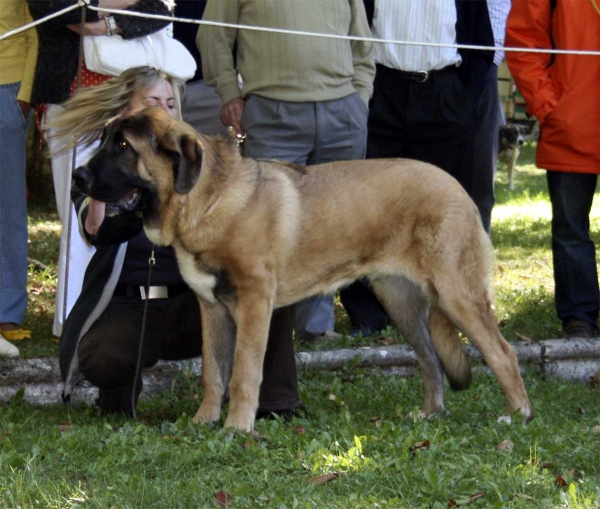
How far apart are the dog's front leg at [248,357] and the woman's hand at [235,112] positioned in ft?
5.82

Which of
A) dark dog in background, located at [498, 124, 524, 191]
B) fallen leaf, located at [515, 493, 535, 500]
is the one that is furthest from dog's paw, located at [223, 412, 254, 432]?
dark dog in background, located at [498, 124, 524, 191]

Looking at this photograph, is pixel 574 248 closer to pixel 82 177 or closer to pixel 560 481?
pixel 560 481

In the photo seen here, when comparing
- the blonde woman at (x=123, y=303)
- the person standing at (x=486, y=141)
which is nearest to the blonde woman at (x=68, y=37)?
the blonde woman at (x=123, y=303)

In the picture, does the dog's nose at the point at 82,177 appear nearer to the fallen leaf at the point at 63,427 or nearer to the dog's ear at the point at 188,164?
the dog's ear at the point at 188,164

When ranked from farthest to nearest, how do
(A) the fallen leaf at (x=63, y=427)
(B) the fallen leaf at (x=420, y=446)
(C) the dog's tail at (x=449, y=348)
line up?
1. (C) the dog's tail at (x=449, y=348)
2. (A) the fallen leaf at (x=63, y=427)
3. (B) the fallen leaf at (x=420, y=446)

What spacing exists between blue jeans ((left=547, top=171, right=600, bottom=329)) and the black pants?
237 cm

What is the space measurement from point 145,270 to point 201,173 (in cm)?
78

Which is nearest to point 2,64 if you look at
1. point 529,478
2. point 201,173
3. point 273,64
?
point 273,64

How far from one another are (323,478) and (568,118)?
3.31m

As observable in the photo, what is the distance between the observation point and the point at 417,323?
516 centimetres

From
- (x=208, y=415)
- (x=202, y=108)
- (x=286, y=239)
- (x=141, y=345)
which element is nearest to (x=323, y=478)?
(x=208, y=415)

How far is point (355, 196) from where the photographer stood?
4.71 m

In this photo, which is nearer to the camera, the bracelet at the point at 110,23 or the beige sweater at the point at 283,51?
the bracelet at the point at 110,23

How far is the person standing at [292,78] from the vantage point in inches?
226
